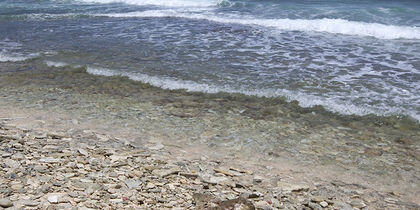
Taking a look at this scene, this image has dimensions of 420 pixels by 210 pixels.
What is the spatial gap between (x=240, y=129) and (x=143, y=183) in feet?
9.19

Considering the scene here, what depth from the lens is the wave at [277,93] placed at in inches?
314

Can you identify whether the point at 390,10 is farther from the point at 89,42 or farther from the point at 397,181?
the point at 397,181

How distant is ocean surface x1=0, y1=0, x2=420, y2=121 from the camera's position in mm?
9422

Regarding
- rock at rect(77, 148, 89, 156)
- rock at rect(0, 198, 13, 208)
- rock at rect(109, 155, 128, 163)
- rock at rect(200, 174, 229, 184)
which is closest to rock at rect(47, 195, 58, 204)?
rock at rect(0, 198, 13, 208)

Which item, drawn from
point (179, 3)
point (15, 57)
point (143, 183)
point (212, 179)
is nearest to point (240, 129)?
point (212, 179)

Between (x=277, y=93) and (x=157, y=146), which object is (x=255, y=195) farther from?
(x=277, y=93)

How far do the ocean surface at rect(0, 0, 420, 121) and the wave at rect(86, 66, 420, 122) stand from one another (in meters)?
0.02

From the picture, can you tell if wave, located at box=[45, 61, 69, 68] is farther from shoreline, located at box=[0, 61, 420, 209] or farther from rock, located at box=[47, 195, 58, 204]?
rock, located at box=[47, 195, 58, 204]

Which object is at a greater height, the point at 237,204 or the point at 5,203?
the point at 5,203

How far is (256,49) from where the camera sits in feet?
45.0

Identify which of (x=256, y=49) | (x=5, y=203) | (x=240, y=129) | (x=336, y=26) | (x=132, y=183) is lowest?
(x=240, y=129)

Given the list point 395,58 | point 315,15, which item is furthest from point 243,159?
point 315,15

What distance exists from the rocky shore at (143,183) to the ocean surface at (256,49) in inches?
131

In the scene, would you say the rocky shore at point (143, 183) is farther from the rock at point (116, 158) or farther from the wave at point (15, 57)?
the wave at point (15, 57)
